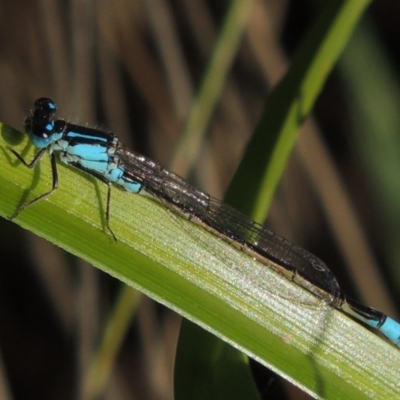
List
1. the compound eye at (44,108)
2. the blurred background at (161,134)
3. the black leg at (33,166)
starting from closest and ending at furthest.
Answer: the black leg at (33,166) → the compound eye at (44,108) → the blurred background at (161,134)

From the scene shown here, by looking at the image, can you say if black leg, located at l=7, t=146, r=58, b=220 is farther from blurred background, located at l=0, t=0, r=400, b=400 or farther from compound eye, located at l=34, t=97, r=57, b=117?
blurred background, located at l=0, t=0, r=400, b=400

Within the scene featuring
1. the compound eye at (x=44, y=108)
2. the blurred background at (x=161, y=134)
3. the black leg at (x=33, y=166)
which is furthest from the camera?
the blurred background at (x=161, y=134)

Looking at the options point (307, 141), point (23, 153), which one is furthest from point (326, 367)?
point (307, 141)

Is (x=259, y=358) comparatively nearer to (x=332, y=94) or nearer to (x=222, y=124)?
(x=222, y=124)

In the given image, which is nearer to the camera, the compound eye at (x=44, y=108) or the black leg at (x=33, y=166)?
the black leg at (x=33, y=166)

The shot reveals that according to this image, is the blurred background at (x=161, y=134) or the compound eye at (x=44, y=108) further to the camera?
the blurred background at (x=161, y=134)

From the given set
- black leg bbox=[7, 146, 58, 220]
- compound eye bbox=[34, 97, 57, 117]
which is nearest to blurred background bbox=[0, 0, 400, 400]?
compound eye bbox=[34, 97, 57, 117]

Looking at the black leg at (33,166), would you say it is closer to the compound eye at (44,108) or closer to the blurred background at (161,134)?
the compound eye at (44,108)

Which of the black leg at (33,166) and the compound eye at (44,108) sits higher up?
the compound eye at (44,108)

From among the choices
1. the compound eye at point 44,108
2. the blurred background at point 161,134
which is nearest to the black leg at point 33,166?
the compound eye at point 44,108
